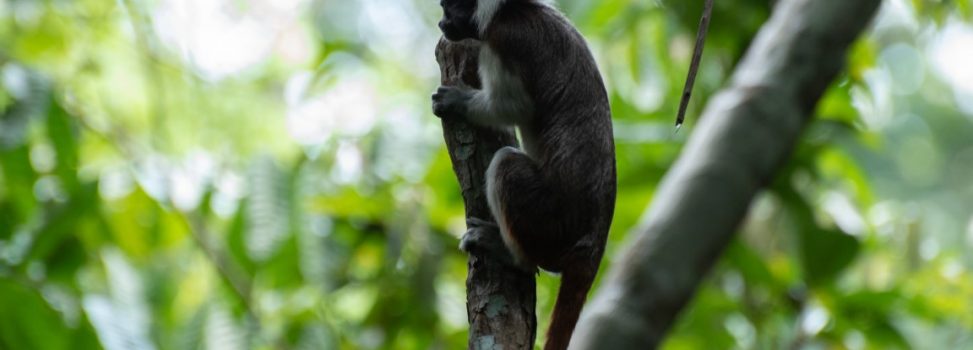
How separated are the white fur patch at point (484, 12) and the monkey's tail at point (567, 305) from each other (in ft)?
2.95

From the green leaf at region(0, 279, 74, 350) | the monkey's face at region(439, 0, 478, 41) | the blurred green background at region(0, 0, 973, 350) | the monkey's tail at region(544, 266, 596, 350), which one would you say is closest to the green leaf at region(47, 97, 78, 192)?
the blurred green background at region(0, 0, 973, 350)

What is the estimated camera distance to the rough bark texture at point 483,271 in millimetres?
2602

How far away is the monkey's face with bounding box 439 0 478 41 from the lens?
3.42 m

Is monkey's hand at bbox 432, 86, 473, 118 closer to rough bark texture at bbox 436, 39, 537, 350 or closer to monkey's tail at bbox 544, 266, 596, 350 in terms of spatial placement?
rough bark texture at bbox 436, 39, 537, 350

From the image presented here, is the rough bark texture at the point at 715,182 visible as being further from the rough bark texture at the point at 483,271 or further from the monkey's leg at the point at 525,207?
the monkey's leg at the point at 525,207

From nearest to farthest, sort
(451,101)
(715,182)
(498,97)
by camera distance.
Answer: (715,182)
(451,101)
(498,97)

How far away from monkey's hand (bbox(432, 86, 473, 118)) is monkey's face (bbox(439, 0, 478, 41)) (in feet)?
0.57

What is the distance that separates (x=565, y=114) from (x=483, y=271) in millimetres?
807

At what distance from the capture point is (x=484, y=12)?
3.59m

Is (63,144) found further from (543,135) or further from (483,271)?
(483,271)

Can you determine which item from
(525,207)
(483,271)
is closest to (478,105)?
(525,207)

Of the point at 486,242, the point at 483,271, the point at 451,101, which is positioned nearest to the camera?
the point at 483,271

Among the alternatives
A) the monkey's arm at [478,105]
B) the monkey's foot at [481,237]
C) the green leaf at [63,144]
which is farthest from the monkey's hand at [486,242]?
the green leaf at [63,144]

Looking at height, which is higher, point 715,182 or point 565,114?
point 565,114
